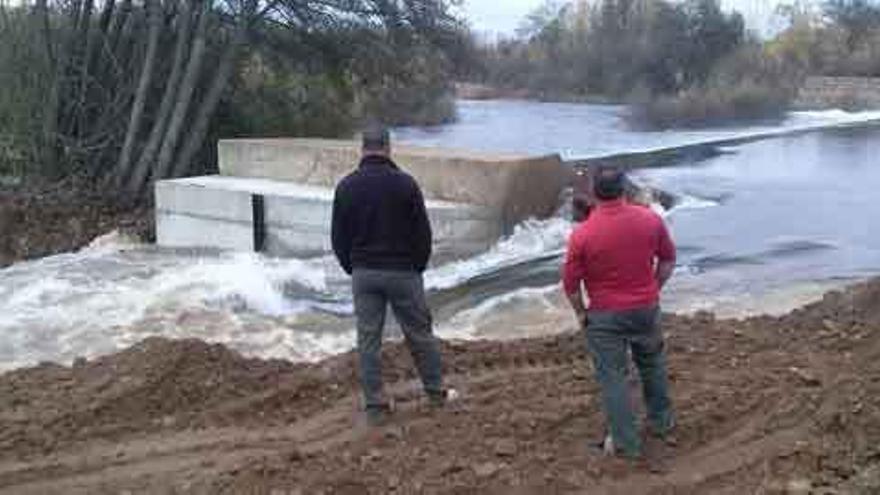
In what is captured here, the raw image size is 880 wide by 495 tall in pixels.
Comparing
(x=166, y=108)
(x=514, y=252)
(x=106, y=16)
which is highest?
(x=106, y=16)

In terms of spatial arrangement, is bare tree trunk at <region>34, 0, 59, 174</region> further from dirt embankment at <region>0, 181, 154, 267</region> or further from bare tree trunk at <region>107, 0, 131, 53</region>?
bare tree trunk at <region>107, 0, 131, 53</region>

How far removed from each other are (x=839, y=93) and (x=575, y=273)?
210 ft

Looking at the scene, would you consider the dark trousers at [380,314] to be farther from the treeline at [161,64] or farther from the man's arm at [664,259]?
the treeline at [161,64]

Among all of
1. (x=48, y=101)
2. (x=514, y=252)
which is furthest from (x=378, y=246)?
(x=48, y=101)

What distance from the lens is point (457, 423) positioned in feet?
23.8

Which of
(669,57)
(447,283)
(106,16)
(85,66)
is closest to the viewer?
(447,283)

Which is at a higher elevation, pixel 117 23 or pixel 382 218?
pixel 117 23

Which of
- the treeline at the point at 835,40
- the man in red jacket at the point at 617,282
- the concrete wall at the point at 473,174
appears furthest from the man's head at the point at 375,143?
the treeline at the point at 835,40

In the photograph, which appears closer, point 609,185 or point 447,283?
point 609,185

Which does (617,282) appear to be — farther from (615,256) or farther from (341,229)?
(341,229)

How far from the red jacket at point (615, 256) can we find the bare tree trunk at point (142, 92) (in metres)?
18.3

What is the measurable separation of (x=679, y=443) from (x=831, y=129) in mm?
39750

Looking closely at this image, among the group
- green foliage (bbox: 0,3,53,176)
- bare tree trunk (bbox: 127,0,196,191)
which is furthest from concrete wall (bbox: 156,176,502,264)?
green foliage (bbox: 0,3,53,176)

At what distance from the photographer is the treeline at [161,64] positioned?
23.3m
